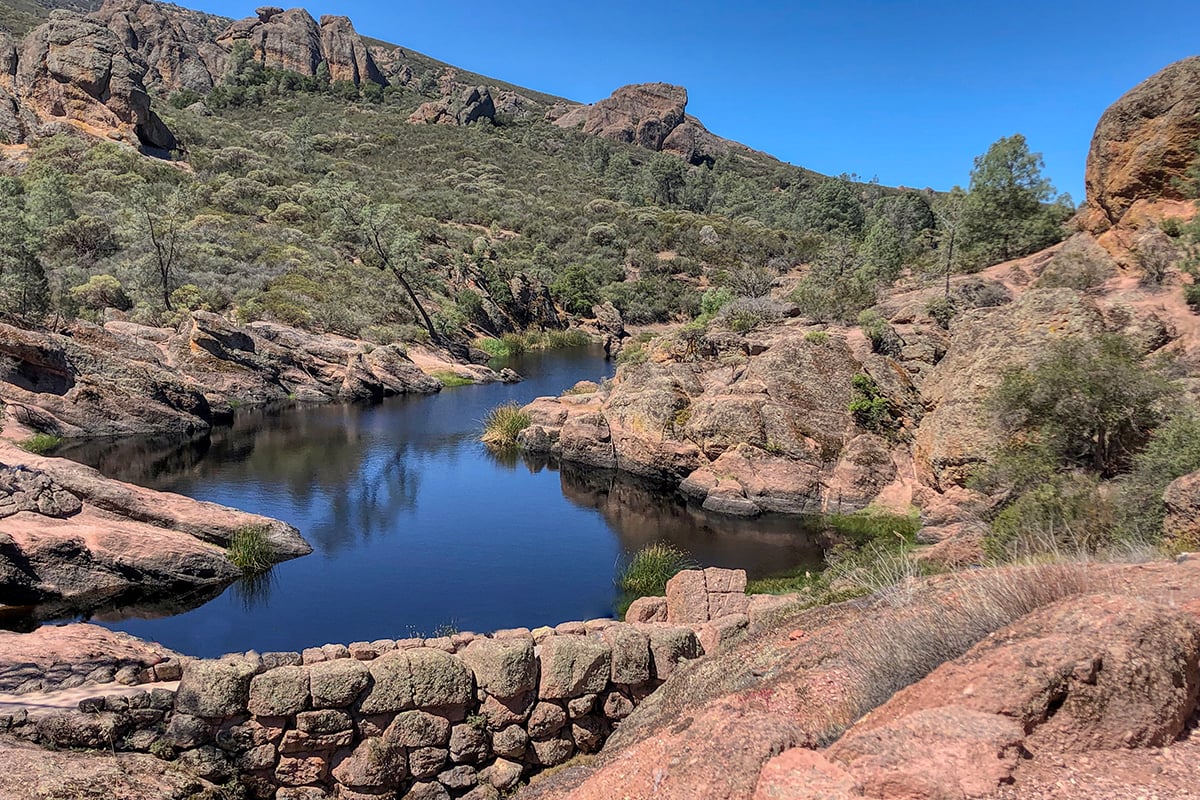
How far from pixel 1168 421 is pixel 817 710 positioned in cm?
1526

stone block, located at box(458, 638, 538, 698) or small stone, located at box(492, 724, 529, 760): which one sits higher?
stone block, located at box(458, 638, 538, 698)

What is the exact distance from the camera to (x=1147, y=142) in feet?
85.3

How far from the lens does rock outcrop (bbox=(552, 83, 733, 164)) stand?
140250mm

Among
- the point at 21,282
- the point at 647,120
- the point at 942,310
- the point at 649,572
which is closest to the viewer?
the point at 649,572

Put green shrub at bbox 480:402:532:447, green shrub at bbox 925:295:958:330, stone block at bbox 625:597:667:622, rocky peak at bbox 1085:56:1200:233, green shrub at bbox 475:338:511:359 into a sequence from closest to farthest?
stone block at bbox 625:597:667:622 → rocky peak at bbox 1085:56:1200:233 → green shrub at bbox 925:295:958:330 → green shrub at bbox 480:402:532:447 → green shrub at bbox 475:338:511:359

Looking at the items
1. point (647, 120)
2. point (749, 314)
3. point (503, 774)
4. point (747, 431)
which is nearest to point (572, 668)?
point (503, 774)

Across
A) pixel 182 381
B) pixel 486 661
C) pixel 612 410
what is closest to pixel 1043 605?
pixel 486 661

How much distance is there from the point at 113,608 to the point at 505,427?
63.6ft

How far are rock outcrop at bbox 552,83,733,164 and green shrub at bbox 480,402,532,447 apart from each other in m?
112

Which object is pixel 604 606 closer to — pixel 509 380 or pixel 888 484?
pixel 888 484

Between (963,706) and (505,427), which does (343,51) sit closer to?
(505,427)

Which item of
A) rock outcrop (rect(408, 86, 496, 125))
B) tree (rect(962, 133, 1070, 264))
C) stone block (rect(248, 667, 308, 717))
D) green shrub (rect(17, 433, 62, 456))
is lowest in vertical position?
stone block (rect(248, 667, 308, 717))

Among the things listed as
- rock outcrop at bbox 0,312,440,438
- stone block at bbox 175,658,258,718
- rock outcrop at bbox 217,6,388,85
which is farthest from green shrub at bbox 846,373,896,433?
rock outcrop at bbox 217,6,388,85

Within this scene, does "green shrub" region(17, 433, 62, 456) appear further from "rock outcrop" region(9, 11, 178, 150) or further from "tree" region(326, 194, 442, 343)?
"rock outcrop" region(9, 11, 178, 150)
